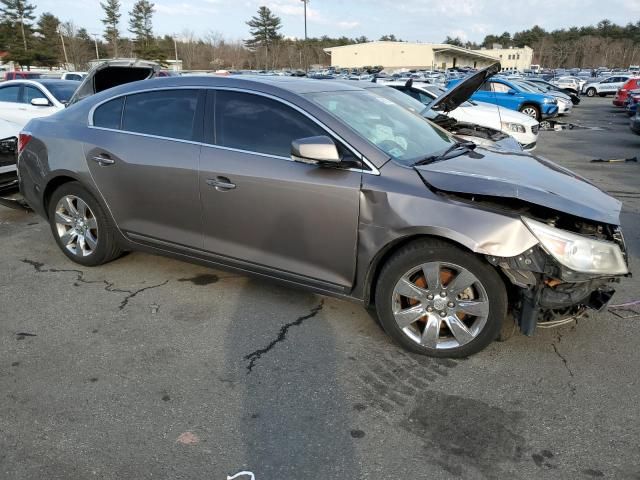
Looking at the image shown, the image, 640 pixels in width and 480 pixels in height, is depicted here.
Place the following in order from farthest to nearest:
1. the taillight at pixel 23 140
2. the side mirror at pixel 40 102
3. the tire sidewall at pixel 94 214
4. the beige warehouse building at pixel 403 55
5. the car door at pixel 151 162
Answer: the beige warehouse building at pixel 403 55 → the side mirror at pixel 40 102 → the taillight at pixel 23 140 → the tire sidewall at pixel 94 214 → the car door at pixel 151 162

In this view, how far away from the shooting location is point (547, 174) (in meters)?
3.49

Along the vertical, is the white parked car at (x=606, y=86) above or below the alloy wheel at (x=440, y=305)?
above

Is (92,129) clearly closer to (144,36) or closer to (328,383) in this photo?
(328,383)

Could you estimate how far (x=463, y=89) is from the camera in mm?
6504

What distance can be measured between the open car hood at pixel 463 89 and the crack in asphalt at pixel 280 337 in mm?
3740

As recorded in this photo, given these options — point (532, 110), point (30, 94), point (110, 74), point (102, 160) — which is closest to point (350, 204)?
point (102, 160)

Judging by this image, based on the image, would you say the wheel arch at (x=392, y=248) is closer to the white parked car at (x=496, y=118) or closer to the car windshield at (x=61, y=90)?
the white parked car at (x=496, y=118)

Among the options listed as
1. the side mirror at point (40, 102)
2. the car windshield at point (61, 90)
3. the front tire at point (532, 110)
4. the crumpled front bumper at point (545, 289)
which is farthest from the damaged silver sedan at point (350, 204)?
the front tire at point (532, 110)

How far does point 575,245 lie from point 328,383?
1.60m

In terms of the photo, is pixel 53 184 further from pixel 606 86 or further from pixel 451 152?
pixel 606 86


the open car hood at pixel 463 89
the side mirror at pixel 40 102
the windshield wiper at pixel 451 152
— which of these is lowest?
the side mirror at pixel 40 102

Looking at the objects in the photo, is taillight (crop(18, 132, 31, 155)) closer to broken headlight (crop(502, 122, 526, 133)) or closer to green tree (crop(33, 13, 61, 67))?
broken headlight (crop(502, 122, 526, 133))

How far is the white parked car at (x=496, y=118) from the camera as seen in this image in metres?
10.4

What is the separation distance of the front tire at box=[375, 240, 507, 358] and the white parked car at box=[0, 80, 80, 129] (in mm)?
8217
